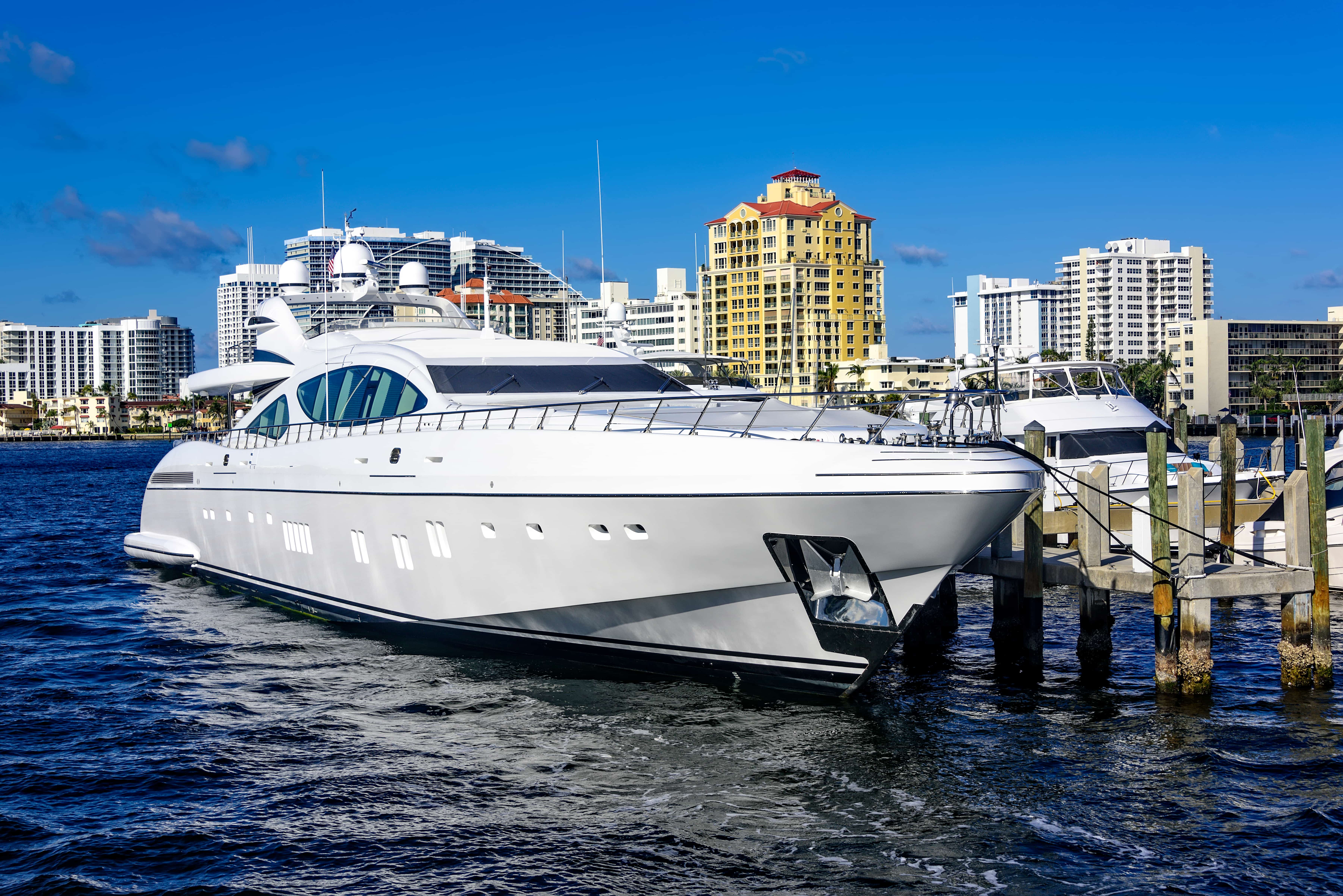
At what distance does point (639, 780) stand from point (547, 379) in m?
6.41

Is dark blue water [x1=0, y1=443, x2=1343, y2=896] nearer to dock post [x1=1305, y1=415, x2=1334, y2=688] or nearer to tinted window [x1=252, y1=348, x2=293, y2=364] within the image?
dock post [x1=1305, y1=415, x2=1334, y2=688]

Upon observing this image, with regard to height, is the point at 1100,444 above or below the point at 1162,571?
above

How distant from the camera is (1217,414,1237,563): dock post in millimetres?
15508

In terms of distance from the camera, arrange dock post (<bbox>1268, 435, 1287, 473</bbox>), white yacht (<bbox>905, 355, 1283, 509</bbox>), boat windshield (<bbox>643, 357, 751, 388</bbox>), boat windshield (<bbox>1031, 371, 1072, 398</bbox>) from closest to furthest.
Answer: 1. boat windshield (<bbox>643, 357, 751, 388</bbox>)
2. white yacht (<bbox>905, 355, 1283, 509</bbox>)
3. dock post (<bbox>1268, 435, 1287, 473</bbox>)
4. boat windshield (<bbox>1031, 371, 1072, 398</bbox>)

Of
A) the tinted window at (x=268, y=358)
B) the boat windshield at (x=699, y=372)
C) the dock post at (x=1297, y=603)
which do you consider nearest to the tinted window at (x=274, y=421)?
the tinted window at (x=268, y=358)

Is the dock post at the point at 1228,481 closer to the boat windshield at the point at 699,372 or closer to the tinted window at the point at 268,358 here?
the boat windshield at the point at 699,372

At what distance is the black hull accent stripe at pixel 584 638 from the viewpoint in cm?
1111

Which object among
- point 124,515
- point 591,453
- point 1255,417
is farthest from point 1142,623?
point 1255,417

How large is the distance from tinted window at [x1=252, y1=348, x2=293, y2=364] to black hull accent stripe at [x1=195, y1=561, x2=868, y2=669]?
4.64 m

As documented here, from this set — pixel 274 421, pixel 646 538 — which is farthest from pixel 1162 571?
pixel 274 421

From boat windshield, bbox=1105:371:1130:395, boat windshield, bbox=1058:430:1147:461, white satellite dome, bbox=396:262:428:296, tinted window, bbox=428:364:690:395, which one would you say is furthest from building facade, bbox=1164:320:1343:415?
tinted window, bbox=428:364:690:395

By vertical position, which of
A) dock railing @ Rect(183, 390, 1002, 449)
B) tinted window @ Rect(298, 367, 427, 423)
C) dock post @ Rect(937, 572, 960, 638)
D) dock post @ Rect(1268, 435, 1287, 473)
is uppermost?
tinted window @ Rect(298, 367, 427, 423)

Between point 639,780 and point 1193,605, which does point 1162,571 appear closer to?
point 1193,605

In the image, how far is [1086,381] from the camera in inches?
961
